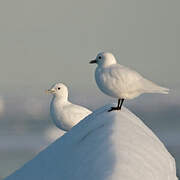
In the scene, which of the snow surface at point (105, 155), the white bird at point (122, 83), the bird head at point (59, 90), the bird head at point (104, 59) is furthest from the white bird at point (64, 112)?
the snow surface at point (105, 155)

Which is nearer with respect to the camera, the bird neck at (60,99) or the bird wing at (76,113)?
the bird wing at (76,113)

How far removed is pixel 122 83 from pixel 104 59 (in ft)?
5.08

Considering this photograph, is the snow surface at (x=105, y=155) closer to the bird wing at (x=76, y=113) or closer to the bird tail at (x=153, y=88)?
the bird tail at (x=153, y=88)

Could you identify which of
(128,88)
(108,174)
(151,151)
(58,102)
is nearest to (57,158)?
(151,151)

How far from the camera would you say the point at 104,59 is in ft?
41.1

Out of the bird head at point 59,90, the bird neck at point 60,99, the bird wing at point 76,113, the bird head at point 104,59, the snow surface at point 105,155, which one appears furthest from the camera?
the bird head at point 59,90

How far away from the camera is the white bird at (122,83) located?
11125mm

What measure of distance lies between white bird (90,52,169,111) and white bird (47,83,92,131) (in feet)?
14.5

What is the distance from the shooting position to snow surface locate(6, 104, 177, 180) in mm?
4840

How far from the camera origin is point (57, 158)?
19.7ft

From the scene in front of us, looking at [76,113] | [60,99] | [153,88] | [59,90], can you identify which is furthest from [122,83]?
[59,90]

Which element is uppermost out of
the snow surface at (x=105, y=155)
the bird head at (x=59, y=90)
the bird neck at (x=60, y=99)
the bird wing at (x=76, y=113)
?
the snow surface at (x=105, y=155)

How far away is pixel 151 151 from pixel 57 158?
970mm

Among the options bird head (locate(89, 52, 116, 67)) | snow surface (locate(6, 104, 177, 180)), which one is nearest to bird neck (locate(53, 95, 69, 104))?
bird head (locate(89, 52, 116, 67))
